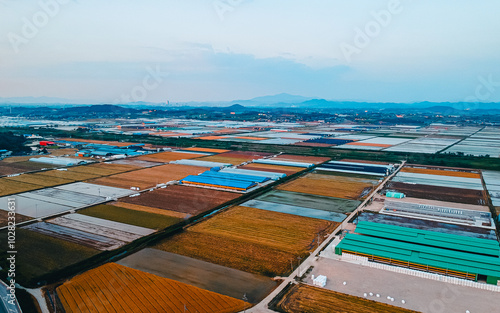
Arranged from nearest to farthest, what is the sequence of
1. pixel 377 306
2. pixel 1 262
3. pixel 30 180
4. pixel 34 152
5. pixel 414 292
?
pixel 377 306, pixel 414 292, pixel 1 262, pixel 30 180, pixel 34 152

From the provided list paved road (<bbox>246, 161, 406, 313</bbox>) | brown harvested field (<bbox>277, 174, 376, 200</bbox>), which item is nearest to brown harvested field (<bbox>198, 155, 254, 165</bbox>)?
brown harvested field (<bbox>277, 174, 376, 200</bbox>)

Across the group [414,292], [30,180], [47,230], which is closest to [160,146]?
[30,180]

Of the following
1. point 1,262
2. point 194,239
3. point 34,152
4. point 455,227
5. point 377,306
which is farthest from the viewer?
point 34,152

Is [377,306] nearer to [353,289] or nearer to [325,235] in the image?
[353,289]

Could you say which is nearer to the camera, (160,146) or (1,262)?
(1,262)

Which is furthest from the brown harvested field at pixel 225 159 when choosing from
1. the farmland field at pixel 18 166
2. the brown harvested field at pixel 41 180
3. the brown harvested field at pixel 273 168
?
the farmland field at pixel 18 166

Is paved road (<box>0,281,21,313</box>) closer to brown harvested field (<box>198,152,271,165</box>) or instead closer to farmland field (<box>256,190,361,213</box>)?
farmland field (<box>256,190,361,213</box>)

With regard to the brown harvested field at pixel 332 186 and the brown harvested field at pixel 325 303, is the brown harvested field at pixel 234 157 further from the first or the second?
the brown harvested field at pixel 325 303

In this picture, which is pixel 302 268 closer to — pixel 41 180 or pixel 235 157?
pixel 41 180
